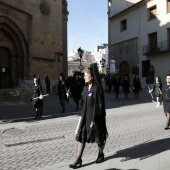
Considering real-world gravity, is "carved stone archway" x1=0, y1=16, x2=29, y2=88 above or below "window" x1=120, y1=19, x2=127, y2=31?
below

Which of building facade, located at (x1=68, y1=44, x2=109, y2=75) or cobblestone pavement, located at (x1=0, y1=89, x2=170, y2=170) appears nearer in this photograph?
cobblestone pavement, located at (x1=0, y1=89, x2=170, y2=170)

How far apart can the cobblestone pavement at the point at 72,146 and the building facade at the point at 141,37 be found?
907 inches

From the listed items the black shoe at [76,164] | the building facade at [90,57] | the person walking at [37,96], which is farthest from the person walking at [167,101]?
the building facade at [90,57]

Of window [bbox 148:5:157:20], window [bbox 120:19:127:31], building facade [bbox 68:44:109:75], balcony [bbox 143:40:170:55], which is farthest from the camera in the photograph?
building facade [bbox 68:44:109:75]

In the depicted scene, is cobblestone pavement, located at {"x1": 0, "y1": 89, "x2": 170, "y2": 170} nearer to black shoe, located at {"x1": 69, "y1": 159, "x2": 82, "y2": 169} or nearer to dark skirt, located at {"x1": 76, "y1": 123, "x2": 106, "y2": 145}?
black shoe, located at {"x1": 69, "y1": 159, "x2": 82, "y2": 169}

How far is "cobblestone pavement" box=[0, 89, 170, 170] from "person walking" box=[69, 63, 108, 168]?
0.45m

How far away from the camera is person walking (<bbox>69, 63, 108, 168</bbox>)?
5.47 meters

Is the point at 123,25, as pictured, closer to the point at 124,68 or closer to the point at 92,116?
the point at 124,68

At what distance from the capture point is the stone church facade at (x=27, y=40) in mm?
24602

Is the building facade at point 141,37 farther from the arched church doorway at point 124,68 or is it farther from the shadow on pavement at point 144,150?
the shadow on pavement at point 144,150

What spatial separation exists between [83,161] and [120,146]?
4.91ft

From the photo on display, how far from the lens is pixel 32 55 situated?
26.4m

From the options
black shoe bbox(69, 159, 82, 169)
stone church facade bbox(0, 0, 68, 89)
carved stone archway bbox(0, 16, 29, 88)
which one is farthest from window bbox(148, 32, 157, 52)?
black shoe bbox(69, 159, 82, 169)

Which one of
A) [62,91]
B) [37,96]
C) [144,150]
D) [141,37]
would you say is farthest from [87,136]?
[141,37]
